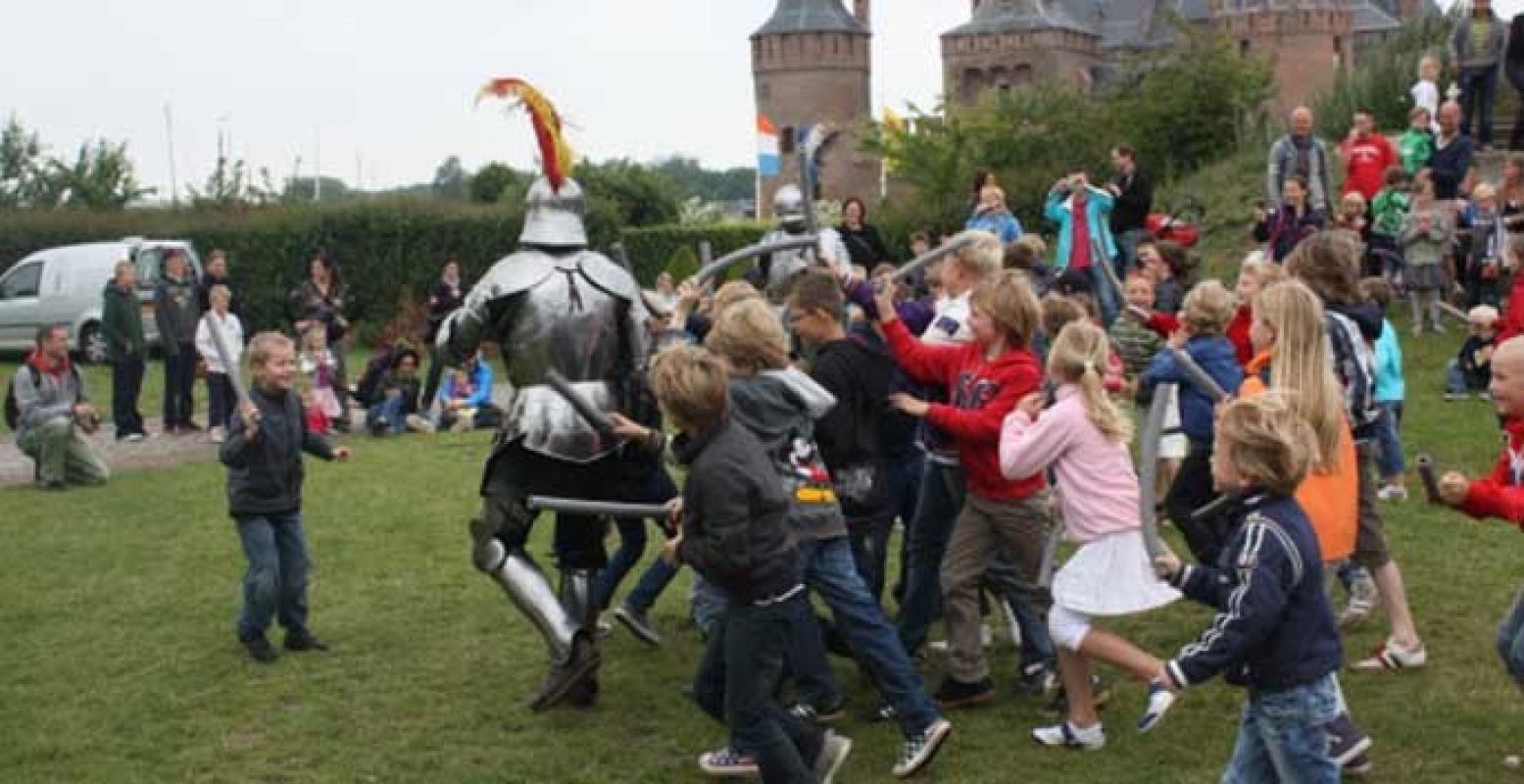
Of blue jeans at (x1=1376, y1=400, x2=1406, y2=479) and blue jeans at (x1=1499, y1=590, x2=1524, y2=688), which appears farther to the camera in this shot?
blue jeans at (x1=1376, y1=400, x2=1406, y2=479)

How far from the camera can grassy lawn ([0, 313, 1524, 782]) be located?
6.71m

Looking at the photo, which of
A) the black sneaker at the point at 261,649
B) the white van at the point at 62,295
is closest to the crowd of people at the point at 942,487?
the black sneaker at the point at 261,649

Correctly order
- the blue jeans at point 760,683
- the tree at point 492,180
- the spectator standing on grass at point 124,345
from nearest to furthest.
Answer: the blue jeans at point 760,683 → the spectator standing on grass at point 124,345 → the tree at point 492,180

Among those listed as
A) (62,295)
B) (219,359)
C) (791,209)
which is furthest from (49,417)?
(62,295)

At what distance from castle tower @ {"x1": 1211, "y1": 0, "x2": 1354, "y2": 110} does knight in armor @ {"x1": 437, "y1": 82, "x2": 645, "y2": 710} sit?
240 ft

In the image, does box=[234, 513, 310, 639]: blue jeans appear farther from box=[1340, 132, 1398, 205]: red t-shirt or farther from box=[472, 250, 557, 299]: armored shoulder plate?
box=[1340, 132, 1398, 205]: red t-shirt

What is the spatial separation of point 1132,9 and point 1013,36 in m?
8.99

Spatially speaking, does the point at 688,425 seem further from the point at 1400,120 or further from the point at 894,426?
the point at 1400,120

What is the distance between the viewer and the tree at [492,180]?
159ft

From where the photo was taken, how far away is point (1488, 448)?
41.4 feet

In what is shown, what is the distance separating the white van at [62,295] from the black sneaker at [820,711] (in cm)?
2049

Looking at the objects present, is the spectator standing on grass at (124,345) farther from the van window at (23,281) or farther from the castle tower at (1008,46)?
the castle tower at (1008,46)

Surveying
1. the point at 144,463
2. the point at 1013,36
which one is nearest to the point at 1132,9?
the point at 1013,36

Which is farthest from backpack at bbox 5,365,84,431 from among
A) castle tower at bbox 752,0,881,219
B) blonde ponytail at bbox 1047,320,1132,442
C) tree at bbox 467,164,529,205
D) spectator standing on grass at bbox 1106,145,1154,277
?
castle tower at bbox 752,0,881,219
